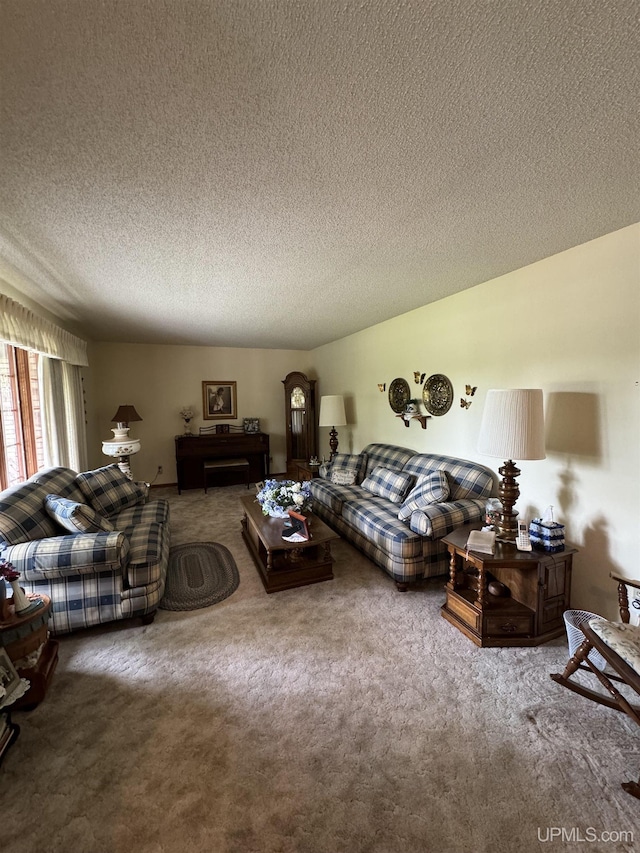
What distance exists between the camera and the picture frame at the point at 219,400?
5797mm

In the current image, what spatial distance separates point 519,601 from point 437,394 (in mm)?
1903

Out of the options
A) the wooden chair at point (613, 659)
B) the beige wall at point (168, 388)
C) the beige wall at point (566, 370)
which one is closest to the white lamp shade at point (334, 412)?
the beige wall at point (566, 370)

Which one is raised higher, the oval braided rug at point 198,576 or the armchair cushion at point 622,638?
the armchair cushion at point 622,638

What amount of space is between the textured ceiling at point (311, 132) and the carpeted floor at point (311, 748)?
7.57 feet

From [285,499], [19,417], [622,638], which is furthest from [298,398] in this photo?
[622,638]

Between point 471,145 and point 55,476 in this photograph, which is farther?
point 55,476

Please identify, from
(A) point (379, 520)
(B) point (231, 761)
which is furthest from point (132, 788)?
(A) point (379, 520)

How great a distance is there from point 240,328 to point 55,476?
259 cm

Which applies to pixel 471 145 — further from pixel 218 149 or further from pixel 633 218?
pixel 633 218

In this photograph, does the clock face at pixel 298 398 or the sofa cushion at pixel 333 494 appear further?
the clock face at pixel 298 398

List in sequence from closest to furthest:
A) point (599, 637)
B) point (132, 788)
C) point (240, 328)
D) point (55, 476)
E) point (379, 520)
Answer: point (132, 788), point (599, 637), point (55, 476), point (379, 520), point (240, 328)

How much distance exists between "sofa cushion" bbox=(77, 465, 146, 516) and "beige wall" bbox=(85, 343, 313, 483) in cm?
195

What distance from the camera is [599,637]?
4.60 ft

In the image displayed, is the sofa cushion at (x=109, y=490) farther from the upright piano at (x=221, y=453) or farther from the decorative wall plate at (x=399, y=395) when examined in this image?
the decorative wall plate at (x=399, y=395)
